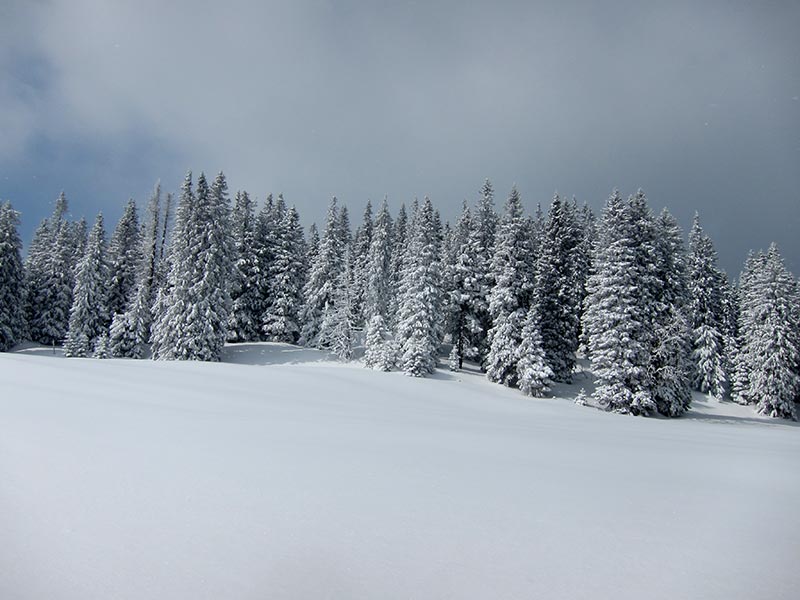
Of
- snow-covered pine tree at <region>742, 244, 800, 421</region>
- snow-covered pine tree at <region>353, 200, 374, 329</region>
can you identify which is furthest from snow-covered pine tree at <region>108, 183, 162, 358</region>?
snow-covered pine tree at <region>742, 244, 800, 421</region>

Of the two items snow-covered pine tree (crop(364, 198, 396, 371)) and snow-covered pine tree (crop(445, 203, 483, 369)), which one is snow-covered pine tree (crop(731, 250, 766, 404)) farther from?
snow-covered pine tree (crop(364, 198, 396, 371))

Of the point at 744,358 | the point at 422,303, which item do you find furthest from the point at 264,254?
the point at 744,358

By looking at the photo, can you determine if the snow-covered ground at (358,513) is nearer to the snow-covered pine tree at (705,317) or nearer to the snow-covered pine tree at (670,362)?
the snow-covered pine tree at (670,362)

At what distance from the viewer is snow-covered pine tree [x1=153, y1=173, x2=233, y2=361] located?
38.8 metres

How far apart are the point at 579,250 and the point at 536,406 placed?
84.6 feet

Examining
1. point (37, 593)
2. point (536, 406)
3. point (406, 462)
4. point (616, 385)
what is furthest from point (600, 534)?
point (616, 385)

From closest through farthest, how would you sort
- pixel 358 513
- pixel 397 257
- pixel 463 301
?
pixel 358 513 < pixel 463 301 < pixel 397 257

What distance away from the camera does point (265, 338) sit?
A: 168 ft

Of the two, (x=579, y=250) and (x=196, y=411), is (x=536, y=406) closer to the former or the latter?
(x=196, y=411)

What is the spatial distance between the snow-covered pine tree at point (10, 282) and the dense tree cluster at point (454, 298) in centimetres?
16

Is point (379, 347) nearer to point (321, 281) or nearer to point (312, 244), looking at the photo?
point (321, 281)

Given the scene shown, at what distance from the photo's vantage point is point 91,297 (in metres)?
46.9

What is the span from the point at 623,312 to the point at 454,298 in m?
15.0

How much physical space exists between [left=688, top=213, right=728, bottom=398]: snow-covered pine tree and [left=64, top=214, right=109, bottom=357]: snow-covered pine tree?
6136cm
